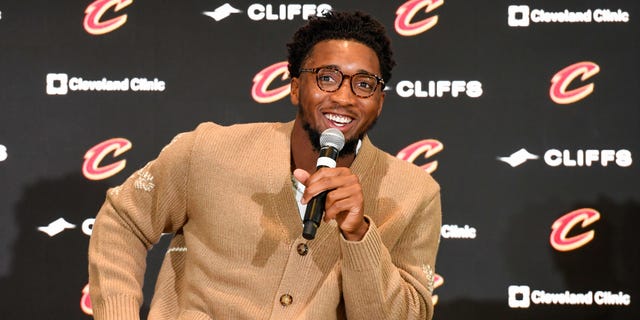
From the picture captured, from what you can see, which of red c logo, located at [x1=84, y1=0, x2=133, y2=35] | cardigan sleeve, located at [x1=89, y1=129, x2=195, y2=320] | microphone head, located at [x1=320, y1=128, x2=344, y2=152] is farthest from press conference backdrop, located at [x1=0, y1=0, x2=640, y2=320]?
microphone head, located at [x1=320, y1=128, x2=344, y2=152]

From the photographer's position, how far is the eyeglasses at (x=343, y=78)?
2080mm

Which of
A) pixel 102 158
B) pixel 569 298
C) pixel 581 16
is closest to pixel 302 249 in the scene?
pixel 102 158

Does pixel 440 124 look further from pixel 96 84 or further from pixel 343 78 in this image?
pixel 343 78

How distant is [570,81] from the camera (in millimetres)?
3844

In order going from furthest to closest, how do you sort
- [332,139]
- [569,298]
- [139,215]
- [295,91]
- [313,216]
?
[569,298], [295,91], [139,215], [332,139], [313,216]

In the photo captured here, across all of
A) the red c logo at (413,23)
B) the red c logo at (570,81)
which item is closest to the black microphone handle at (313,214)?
the red c logo at (413,23)

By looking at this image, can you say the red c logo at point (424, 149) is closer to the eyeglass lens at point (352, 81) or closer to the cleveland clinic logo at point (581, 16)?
the cleveland clinic logo at point (581, 16)

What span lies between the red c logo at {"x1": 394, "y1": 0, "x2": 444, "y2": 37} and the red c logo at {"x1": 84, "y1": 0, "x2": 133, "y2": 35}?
1247 millimetres

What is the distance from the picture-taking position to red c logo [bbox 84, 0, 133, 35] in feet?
12.8

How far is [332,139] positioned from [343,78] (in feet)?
0.80

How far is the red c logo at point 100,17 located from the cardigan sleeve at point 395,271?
219 centimetres

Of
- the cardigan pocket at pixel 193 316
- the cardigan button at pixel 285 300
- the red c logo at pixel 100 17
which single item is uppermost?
the red c logo at pixel 100 17

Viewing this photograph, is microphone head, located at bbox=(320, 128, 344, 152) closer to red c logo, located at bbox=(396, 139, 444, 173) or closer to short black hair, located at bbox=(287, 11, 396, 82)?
short black hair, located at bbox=(287, 11, 396, 82)

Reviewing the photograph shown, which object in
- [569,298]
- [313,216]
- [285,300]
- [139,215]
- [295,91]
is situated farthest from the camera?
[569,298]
